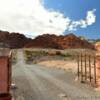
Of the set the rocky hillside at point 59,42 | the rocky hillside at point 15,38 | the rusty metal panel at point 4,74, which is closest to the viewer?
the rusty metal panel at point 4,74

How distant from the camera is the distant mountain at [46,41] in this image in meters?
138

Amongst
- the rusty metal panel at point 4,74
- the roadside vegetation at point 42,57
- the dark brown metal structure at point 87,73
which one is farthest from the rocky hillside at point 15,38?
the rusty metal panel at point 4,74

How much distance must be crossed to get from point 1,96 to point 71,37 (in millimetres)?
142611

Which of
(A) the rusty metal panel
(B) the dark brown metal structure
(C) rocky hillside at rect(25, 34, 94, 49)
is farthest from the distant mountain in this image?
(A) the rusty metal panel

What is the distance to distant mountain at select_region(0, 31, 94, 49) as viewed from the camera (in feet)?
451

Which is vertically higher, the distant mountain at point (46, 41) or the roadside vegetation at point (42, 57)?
the distant mountain at point (46, 41)

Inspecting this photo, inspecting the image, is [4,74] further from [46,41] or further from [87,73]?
[46,41]

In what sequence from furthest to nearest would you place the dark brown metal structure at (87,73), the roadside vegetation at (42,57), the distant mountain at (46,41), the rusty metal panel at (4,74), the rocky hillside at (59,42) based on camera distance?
1. the distant mountain at (46,41)
2. the rocky hillside at (59,42)
3. the roadside vegetation at (42,57)
4. the dark brown metal structure at (87,73)
5. the rusty metal panel at (4,74)

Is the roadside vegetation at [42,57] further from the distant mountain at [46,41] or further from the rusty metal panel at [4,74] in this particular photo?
the rusty metal panel at [4,74]

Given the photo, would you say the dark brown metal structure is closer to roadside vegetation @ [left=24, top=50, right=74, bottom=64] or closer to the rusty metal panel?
the rusty metal panel

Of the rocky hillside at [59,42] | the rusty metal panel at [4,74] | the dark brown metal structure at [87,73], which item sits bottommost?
the dark brown metal structure at [87,73]

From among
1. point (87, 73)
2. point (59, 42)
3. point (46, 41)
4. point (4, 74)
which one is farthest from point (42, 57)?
point (4, 74)

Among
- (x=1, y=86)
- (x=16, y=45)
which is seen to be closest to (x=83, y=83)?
(x=1, y=86)

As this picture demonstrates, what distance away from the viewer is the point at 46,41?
463 feet
